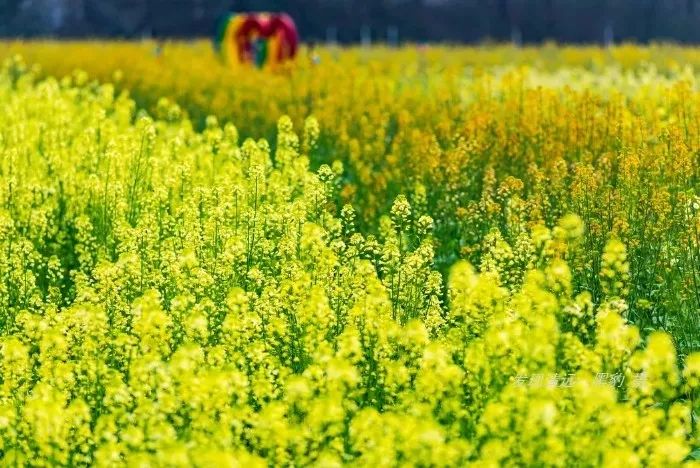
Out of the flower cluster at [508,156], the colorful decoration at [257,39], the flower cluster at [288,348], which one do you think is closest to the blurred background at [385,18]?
the colorful decoration at [257,39]

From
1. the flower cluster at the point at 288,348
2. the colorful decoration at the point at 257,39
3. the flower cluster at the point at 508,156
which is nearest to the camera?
the flower cluster at the point at 288,348

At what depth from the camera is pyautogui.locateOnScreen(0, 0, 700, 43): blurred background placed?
124 feet

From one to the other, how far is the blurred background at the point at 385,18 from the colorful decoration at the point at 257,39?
1333cm

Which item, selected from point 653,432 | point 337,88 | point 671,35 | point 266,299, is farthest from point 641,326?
point 671,35

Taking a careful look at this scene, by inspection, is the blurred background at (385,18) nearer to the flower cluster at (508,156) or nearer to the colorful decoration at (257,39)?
the colorful decoration at (257,39)

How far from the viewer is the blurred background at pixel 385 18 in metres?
37.9

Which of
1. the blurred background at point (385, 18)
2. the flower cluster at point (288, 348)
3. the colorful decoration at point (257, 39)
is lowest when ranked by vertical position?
the blurred background at point (385, 18)

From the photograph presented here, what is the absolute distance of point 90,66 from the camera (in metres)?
20.5

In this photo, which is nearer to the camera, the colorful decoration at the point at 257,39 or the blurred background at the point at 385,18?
the colorful decoration at the point at 257,39

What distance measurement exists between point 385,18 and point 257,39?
50.5ft

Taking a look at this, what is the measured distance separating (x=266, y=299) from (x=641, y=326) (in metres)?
2.18

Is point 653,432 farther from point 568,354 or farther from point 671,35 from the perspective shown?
point 671,35

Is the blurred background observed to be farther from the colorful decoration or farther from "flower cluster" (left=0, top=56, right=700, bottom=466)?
"flower cluster" (left=0, top=56, right=700, bottom=466)

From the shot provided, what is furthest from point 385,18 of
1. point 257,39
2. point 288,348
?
point 288,348
